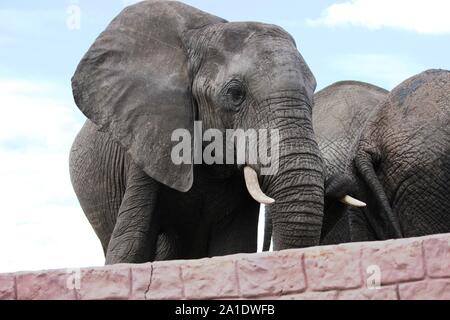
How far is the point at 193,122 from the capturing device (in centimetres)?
898

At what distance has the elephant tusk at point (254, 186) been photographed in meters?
8.24

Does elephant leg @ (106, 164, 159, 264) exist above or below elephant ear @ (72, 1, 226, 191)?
below

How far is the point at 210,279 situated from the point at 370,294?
0.92 meters

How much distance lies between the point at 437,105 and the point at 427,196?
725mm

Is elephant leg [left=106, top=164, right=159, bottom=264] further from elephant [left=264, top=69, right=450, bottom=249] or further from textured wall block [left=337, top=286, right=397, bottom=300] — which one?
textured wall block [left=337, top=286, right=397, bottom=300]

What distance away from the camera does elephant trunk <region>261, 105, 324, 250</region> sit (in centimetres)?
837

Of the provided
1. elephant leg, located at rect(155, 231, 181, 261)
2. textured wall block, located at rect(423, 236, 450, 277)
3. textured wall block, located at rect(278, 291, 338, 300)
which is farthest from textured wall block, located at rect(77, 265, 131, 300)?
elephant leg, located at rect(155, 231, 181, 261)

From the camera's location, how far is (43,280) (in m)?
7.65

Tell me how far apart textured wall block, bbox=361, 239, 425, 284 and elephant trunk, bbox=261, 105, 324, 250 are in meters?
1.74

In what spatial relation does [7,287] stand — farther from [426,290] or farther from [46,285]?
[426,290]

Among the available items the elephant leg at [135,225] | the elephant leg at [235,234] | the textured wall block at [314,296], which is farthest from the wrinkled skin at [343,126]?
the textured wall block at [314,296]

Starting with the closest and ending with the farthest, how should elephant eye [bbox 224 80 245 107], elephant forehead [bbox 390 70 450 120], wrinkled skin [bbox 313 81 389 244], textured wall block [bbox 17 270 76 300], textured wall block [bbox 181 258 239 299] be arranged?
textured wall block [bbox 181 258 239 299]
textured wall block [bbox 17 270 76 300]
elephant eye [bbox 224 80 245 107]
elephant forehead [bbox 390 70 450 120]
wrinkled skin [bbox 313 81 389 244]
